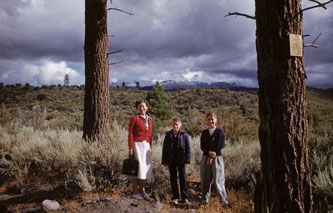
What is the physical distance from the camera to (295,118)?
2.42 metres

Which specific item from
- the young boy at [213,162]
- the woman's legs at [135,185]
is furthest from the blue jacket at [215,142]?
the woman's legs at [135,185]

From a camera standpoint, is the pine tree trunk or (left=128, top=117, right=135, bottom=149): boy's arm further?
the pine tree trunk

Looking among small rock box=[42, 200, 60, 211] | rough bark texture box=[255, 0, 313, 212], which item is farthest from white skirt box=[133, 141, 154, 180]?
rough bark texture box=[255, 0, 313, 212]

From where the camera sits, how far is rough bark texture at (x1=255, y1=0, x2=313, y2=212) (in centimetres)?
242

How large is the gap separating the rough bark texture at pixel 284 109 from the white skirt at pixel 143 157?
2.31m

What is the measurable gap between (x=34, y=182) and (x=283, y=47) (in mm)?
5379

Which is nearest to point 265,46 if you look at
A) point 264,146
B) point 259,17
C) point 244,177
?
point 259,17

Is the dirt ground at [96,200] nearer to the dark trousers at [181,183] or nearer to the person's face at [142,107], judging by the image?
the dark trousers at [181,183]

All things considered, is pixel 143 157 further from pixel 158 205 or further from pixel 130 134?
pixel 158 205

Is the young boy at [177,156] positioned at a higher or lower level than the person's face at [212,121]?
lower

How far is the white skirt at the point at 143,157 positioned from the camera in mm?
4133

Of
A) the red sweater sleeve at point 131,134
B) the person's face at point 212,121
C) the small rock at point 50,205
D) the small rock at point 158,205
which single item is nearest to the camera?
the small rock at point 50,205

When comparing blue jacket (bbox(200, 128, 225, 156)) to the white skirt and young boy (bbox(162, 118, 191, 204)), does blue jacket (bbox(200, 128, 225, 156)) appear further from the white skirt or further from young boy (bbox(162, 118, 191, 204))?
the white skirt

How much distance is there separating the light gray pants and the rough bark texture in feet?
4.58
